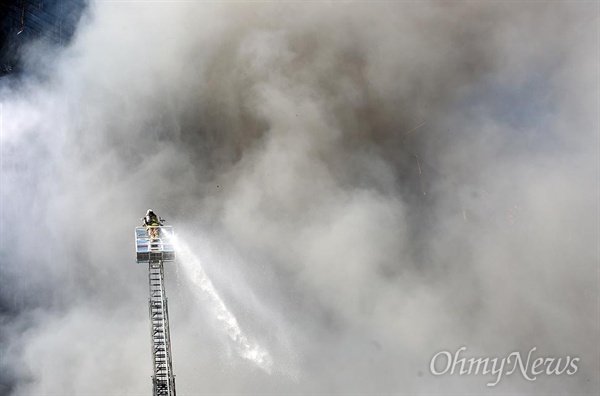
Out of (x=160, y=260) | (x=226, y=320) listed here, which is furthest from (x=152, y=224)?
(x=226, y=320)

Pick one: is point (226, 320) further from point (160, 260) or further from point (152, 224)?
point (152, 224)

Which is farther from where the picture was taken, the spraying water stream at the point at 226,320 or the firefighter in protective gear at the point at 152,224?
the spraying water stream at the point at 226,320

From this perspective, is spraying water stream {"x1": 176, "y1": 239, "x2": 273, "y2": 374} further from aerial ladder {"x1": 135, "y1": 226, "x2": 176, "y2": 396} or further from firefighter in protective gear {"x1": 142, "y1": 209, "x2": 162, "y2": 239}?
firefighter in protective gear {"x1": 142, "y1": 209, "x2": 162, "y2": 239}

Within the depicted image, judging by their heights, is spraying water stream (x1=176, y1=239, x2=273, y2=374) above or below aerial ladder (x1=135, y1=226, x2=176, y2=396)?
above

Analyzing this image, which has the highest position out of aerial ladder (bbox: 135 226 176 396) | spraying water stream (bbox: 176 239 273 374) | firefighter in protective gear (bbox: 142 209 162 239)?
spraying water stream (bbox: 176 239 273 374)

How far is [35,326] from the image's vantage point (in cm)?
2006

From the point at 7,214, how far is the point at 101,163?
11.2ft

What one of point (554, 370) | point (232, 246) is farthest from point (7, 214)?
point (554, 370)

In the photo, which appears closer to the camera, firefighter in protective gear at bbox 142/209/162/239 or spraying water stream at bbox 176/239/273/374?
firefighter in protective gear at bbox 142/209/162/239

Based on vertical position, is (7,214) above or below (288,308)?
above

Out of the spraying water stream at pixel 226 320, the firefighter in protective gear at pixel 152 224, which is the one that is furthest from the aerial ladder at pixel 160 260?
the spraying water stream at pixel 226 320

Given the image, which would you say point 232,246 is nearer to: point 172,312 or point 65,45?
point 172,312

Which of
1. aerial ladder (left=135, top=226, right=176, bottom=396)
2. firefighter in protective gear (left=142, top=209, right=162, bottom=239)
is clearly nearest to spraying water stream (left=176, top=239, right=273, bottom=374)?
aerial ladder (left=135, top=226, right=176, bottom=396)

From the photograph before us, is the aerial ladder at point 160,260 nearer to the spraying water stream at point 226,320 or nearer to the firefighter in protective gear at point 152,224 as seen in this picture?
the firefighter in protective gear at point 152,224
